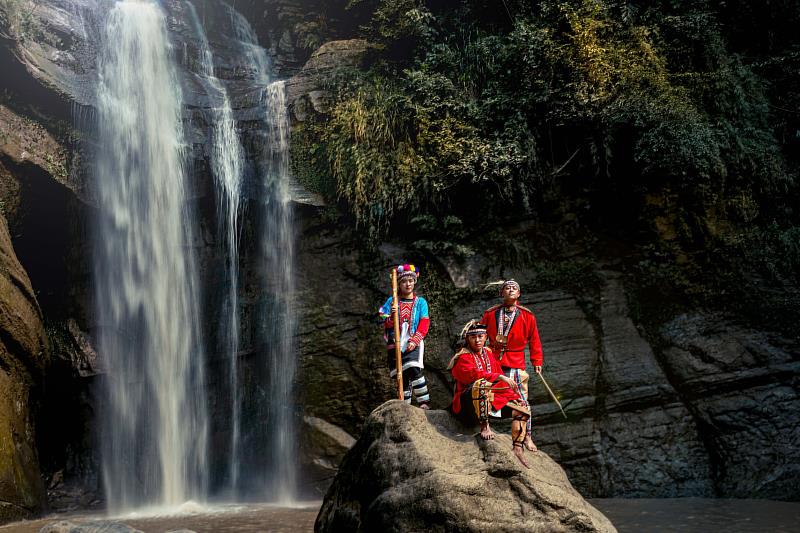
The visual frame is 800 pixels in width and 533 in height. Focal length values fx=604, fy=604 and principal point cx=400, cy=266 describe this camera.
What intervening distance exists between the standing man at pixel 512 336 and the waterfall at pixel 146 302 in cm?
656

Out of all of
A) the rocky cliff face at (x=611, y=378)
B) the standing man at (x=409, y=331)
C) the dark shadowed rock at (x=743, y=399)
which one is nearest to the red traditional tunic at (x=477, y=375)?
the standing man at (x=409, y=331)

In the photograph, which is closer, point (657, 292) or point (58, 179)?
point (657, 292)

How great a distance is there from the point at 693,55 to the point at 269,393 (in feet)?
31.3

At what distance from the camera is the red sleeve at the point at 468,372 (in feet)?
16.9

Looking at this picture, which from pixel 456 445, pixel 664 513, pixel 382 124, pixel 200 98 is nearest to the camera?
pixel 456 445

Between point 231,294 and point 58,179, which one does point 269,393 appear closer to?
point 231,294

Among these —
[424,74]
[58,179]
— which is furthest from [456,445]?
[58,179]

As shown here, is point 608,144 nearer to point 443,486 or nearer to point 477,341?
point 477,341

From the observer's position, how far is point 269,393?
10.5 meters

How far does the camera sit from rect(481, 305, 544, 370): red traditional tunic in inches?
233

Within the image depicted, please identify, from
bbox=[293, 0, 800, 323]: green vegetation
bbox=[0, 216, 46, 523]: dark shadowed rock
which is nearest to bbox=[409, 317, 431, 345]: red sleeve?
bbox=[293, 0, 800, 323]: green vegetation

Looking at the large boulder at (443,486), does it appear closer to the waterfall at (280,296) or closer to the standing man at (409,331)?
the standing man at (409,331)

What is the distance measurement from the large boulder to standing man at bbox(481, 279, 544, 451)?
940mm

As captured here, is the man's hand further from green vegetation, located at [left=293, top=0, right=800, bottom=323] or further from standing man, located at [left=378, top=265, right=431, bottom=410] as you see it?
green vegetation, located at [left=293, top=0, right=800, bottom=323]
